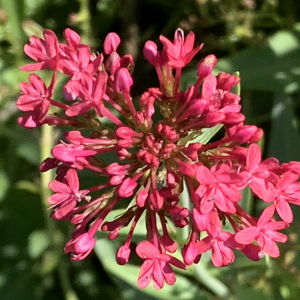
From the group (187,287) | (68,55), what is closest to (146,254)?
(68,55)

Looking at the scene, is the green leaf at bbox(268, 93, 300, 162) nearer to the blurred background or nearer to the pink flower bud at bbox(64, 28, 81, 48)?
the blurred background

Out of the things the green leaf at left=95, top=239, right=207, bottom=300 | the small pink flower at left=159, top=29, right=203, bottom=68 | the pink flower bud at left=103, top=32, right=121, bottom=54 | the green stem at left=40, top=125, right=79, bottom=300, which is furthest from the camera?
the green stem at left=40, top=125, right=79, bottom=300

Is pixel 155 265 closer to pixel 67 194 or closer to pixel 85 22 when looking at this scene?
pixel 67 194

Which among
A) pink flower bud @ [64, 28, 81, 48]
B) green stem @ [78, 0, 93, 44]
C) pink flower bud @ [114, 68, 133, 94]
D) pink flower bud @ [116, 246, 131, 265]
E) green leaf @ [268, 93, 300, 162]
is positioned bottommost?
green leaf @ [268, 93, 300, 162]

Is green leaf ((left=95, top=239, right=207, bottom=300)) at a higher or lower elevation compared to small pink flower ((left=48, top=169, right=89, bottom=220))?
lower

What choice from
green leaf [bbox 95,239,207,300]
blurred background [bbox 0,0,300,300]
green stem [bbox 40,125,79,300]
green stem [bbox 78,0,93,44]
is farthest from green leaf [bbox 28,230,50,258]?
green stem [bbox 78,0,93,44]

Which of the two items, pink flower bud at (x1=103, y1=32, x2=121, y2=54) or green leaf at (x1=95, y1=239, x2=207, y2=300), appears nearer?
pink flower bud at (x1=103, y1=32, x2=121, y2=54)
